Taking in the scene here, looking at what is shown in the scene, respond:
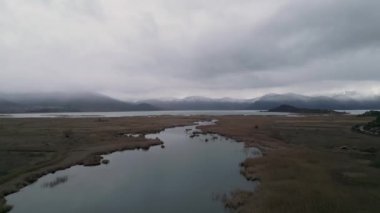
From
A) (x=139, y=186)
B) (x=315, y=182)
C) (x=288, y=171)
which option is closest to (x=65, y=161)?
(x=139, y=186)

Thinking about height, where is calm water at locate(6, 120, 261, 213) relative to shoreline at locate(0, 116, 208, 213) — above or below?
below

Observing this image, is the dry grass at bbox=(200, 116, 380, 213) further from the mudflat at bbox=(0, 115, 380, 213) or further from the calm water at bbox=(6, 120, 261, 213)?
the calm water at bbox=(6, 120, 261, 213)

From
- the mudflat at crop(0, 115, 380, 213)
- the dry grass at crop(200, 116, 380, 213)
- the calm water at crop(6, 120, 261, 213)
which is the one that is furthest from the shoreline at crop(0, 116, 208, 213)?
the dry grass at crop(200, 116, 380, 213)

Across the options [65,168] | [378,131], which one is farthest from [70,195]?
[378,131]

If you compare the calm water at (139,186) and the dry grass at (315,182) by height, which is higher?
the dry grass at (315,182)

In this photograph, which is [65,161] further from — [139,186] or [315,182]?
[315,182]

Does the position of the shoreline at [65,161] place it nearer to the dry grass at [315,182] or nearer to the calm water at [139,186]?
the calm water at [139,186]

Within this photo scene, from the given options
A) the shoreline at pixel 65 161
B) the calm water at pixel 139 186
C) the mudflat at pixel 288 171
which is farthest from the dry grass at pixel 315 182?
the shoreline at pixel 65 161

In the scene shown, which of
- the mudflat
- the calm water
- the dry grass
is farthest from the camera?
the calm water

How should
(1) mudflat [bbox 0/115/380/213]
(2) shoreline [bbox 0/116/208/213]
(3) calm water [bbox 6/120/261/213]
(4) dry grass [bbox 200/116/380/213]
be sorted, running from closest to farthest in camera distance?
(4) dry grass [bbox 200/116/380/213] → (1) mudflat [bbox 0/115/380/213] → (3) calm water [bbox 6/120/261/213] → (2) shoreline [bbox 0/116/208/213]
